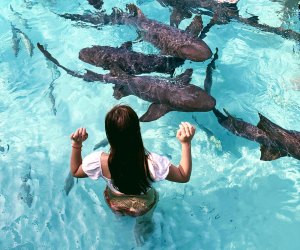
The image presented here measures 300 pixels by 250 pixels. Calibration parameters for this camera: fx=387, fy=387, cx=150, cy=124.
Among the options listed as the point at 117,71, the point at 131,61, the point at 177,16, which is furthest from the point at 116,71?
the point at 177,16

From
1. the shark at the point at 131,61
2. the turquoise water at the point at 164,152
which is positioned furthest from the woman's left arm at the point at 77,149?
the shark at the point at 131,61

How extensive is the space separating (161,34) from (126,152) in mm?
4037

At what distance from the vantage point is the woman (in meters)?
3.41

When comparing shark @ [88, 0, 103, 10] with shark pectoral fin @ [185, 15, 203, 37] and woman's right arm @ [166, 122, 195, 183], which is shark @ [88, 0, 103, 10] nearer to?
shark pectoral fin @ [185, 15, 203, 37]

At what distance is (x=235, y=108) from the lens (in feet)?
22.5

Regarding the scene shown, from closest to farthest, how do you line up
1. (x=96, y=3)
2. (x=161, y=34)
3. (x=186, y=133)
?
(x=186, y=133) < (x=161, y=34) < (x=96, y=3)

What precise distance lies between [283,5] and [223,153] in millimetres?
4799

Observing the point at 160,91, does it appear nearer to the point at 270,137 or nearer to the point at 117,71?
the point at 117,71

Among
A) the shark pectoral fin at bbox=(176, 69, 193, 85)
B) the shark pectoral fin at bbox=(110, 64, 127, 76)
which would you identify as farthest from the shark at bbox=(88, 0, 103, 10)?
the shark pectoral fin at bbox=(176, 69, 193, 85)

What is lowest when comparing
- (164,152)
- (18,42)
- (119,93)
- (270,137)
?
(164,152)

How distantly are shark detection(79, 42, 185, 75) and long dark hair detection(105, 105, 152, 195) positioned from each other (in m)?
3.09

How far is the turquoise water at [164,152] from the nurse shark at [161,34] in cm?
25

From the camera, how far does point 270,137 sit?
5.57 metres

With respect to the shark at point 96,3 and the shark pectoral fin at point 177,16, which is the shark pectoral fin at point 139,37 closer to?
the shark pectoral fin at point 177,16
